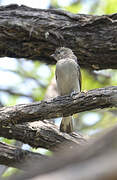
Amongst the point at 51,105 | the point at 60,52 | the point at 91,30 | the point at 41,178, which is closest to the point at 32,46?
the point at 60,52

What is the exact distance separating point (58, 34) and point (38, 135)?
188 cm

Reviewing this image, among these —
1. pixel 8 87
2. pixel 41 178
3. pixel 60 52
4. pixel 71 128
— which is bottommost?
pixel 41 178

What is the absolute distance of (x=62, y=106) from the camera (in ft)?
14.1

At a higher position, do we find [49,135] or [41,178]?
[49,135]

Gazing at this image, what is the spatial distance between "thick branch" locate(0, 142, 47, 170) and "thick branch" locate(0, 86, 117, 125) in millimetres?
584

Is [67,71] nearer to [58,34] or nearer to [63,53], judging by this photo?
[63,53]

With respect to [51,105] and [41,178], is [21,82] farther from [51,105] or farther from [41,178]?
[41,178]

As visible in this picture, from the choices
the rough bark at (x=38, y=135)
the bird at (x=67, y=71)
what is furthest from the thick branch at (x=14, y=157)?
the bird at (x=67, y=71)

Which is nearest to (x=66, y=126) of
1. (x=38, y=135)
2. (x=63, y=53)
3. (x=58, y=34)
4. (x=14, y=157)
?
(x=38, y=135)

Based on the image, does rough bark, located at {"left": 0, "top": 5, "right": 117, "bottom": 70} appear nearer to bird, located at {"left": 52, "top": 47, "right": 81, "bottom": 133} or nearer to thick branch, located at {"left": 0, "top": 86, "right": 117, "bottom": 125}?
bird, located at {"left": 52, "top": 47, "right": 81, "bottom": 133}

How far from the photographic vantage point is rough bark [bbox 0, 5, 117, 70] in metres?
5.90

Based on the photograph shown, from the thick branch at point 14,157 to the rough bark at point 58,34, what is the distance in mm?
1879

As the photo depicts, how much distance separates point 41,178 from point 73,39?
17.2 ft

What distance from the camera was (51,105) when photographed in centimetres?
433
